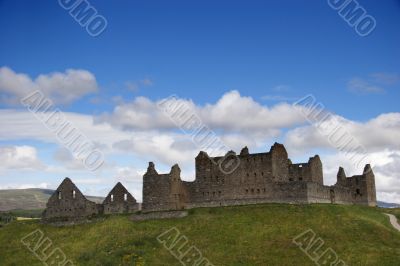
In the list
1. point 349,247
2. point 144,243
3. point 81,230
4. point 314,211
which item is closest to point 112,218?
point 81,230

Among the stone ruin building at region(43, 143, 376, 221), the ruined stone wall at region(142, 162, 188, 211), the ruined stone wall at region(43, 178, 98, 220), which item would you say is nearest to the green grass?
the stone ruin building at region(43, 143, 376, 221)

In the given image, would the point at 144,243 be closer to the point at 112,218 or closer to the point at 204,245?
the point at 204,245

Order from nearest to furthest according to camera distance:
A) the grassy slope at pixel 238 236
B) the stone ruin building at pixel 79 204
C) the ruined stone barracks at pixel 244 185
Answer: the grassy slope at pixel 238 236, the ruined stone barracks at pixel 244 185, the stone ruin building at pixel 79 204

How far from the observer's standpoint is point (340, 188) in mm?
78250

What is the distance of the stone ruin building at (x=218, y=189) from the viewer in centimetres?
7006

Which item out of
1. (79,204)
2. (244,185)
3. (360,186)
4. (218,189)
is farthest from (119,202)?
(360,186)

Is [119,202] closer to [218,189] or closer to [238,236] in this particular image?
[218,189]

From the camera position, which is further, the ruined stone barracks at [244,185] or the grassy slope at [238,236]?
the ruined stone barracks at [244,185]

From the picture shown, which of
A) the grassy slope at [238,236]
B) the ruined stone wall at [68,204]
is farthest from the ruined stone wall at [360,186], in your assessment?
the ruined stone wall at [68,204]

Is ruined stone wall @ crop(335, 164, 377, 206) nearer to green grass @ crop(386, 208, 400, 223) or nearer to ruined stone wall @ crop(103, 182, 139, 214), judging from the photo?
green grass @ crop(386, 208, 400, 223)

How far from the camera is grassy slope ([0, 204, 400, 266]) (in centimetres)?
5172

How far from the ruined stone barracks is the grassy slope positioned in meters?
4.58

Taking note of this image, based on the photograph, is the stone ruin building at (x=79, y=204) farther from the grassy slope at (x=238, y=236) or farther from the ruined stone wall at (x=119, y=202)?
the grassy slope at (x=238, y=236)

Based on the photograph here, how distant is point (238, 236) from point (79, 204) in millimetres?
30220
